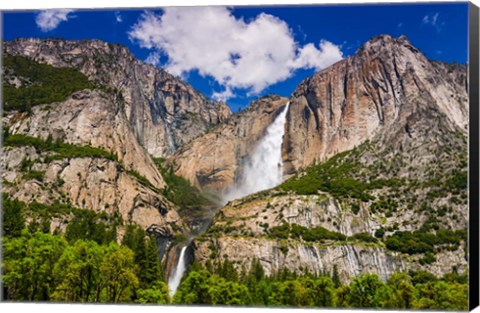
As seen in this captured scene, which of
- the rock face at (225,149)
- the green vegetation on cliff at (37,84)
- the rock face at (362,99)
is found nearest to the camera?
the green vegetation on cliff at (37,84)

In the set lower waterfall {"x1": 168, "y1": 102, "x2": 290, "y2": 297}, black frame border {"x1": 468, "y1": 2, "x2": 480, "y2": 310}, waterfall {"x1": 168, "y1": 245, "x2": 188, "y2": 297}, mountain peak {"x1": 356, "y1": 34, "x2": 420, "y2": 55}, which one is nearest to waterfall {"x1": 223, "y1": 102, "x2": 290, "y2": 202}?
lower waterfall {"x1": 168, "y1": 102, "x2": 290, "y2": 297}

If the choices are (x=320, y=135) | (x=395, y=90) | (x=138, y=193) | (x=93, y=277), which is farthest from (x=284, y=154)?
(x=93, y=277)

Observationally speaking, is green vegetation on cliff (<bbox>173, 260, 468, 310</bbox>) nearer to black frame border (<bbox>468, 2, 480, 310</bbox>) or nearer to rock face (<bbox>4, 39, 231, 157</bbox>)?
black frame border (<bbox>468, 2, 480, 310</bbox>)

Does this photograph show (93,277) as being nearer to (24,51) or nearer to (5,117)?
(5,117)

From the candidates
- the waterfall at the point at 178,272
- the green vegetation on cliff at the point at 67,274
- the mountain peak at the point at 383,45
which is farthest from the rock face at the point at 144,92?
the green vegetation on cliff at the point at 67,274

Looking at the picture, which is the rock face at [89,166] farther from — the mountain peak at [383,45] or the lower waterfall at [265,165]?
the mountain peak at [383,45]

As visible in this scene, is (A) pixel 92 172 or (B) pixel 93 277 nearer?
(B) pixel 93 277

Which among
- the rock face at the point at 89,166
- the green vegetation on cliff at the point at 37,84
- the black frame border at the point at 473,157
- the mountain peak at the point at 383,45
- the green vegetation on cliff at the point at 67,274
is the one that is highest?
the mountain peak at the point at 383,45
